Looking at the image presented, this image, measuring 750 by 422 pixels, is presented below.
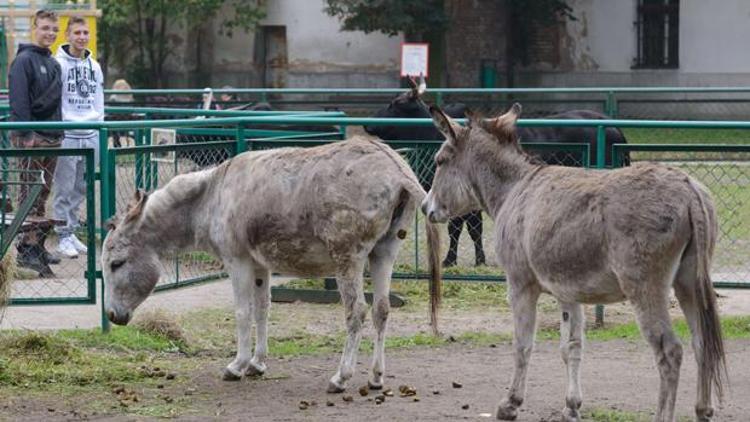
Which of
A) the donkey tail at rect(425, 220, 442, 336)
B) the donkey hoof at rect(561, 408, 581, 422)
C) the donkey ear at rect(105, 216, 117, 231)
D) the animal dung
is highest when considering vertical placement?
the donkey ear at rect(105, 216, 117, 231)

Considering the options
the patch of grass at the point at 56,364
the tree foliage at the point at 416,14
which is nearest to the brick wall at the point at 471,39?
the tree foliage at the point at 416,14

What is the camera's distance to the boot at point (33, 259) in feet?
39.9

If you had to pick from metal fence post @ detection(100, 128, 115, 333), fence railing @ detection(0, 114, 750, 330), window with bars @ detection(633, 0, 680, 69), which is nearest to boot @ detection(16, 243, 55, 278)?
fence railing @ detection(0, 114, 750, 330)

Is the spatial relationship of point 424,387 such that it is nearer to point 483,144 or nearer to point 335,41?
point 483,144

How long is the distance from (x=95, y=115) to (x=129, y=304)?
192 inches

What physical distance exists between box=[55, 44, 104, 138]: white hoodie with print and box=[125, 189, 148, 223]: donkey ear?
14.9 feet

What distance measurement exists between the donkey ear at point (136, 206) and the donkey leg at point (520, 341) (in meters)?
2.71

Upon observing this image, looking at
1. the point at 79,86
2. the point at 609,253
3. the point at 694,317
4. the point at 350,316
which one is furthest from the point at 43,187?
the point at 694,317

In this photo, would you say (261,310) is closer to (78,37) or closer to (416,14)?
(78,37)

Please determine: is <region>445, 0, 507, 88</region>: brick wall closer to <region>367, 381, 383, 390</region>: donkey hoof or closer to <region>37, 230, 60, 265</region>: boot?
<region>37, 230, 60, 265</region>: boot

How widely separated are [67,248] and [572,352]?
5.46 metres

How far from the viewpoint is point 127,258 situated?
32.7 ft

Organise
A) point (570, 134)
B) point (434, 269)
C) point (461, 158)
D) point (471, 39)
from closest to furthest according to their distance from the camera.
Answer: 1. point (461, 158)
2. point (434, 269)
3. point (570, 134)
4. point (471, 39)

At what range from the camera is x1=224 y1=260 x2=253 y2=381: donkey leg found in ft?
31.6
